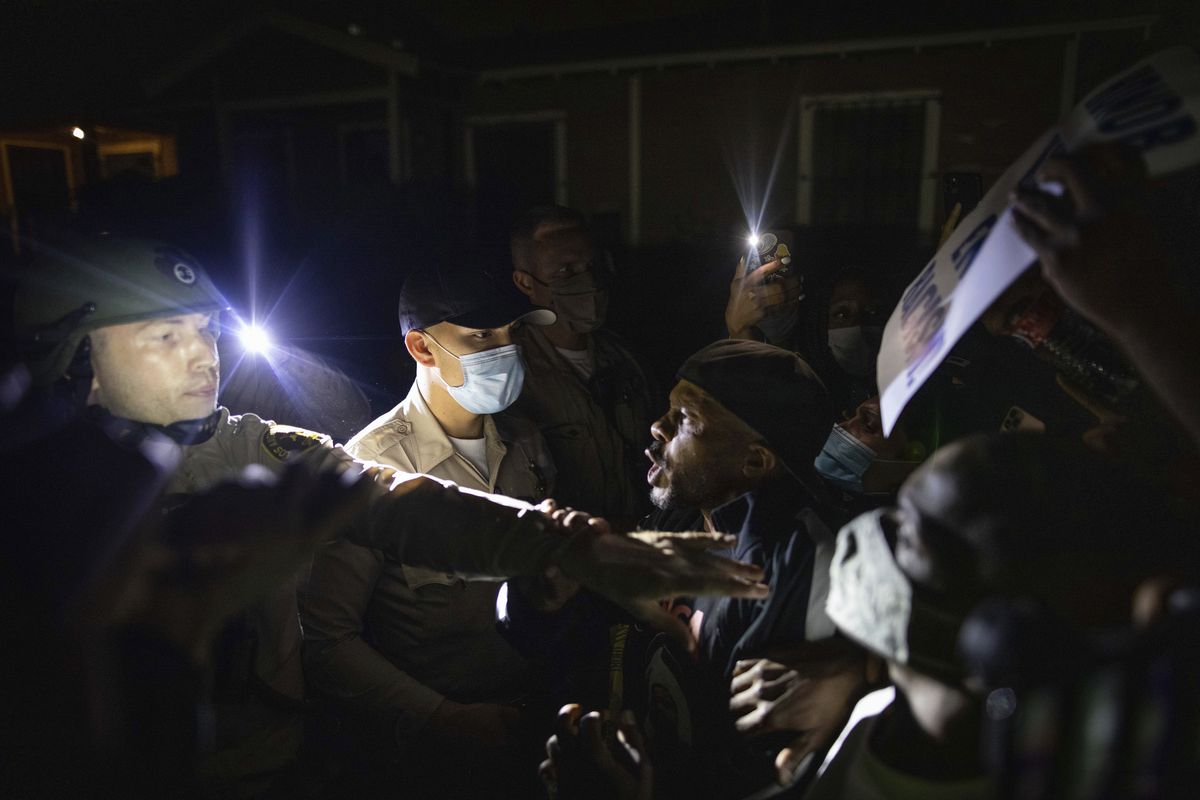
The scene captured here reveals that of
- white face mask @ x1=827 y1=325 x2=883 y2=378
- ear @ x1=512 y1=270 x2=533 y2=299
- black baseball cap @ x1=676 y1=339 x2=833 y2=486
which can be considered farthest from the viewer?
ear @ x1=512 y1=270 x2=533 y2=299

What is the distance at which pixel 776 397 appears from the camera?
2648 millimetres

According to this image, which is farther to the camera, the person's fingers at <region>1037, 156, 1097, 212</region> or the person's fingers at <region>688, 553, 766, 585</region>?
the person's fingers at <region>688, 553, 766, 585</region>

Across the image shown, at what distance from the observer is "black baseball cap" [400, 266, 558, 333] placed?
125 inches

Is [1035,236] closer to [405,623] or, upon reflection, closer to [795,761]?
[795,761]

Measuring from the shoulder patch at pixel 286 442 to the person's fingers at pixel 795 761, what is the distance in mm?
1708

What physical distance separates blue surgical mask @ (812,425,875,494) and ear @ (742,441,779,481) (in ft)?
1.24

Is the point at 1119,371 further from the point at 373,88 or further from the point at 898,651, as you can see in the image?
the point at 373,88

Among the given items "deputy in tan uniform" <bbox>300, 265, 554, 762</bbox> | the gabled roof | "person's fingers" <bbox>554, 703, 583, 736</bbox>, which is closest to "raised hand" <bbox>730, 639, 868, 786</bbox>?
"person's fingers" <bbox>554, 703, 583, 736</bbox>

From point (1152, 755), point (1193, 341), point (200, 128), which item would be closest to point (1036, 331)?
point (1193, 341)

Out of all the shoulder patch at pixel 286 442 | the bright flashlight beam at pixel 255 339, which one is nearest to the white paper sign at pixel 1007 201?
the shoulder patch at pixel 286 442

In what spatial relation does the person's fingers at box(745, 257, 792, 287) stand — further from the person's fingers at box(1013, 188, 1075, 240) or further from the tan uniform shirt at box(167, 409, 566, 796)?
the person's fingers at box(1013, 188, 1075, 240)

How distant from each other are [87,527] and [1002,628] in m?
1.53

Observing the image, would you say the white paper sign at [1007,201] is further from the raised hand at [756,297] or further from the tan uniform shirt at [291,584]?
the raised hand at [756,297]

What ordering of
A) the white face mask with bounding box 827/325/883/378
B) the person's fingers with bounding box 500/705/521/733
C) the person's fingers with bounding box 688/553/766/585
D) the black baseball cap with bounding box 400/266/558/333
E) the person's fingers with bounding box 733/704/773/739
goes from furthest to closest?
the white face mask with bounding box 827/325/883/378 < the black baseball cap with bounding box 400/266/558/333 < the person's fingers with bounding box 500/705/521/733 < the person's fingers with bounding box 733/704/773/739 < the person's fingers with bounding box 688/553/766/585
